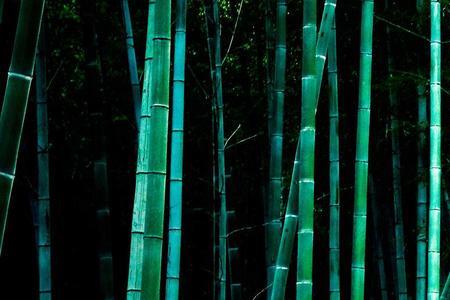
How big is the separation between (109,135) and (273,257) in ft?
9.99

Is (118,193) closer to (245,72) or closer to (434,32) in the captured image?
(245,72)

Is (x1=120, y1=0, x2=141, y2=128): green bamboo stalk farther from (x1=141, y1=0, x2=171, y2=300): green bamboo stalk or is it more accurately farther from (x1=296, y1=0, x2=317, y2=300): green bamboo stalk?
(x1=141, y1=0, x2=171, y2=300): green bamboo stalk

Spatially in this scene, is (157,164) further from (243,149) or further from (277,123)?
(243,149)

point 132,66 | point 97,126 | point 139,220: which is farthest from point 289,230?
point 132,66

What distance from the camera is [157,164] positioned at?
94.3 inches

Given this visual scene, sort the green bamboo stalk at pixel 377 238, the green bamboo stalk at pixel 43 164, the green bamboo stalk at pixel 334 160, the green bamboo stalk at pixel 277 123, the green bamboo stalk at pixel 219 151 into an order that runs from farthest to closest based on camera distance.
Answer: the green bamboo stalk at pixel 377 238 → the green bamboo stalk at pixel 277 123 → the green bamboo stalk at pixel 219 151 → the green bamboo stalk at pixel 43 164 → the green bamboo stalk at pixel 334 160

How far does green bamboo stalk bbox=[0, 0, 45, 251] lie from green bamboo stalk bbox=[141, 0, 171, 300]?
57 cm

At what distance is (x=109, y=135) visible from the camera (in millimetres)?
8266

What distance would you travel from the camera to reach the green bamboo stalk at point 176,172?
4.26m

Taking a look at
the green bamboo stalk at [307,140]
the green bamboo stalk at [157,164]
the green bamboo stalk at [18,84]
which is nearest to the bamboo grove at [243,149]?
the green bamboo stalk at [307,140]

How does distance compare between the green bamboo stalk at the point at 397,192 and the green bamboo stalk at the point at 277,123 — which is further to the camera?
the green bamboo stalk at the point at 397,192

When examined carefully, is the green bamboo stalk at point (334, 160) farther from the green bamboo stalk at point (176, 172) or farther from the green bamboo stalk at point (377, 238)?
the green bamboo stalk at point (377, 238)

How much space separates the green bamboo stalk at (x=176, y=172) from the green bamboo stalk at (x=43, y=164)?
0.91 metres

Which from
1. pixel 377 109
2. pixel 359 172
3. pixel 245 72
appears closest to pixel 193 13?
pixel 245 72
